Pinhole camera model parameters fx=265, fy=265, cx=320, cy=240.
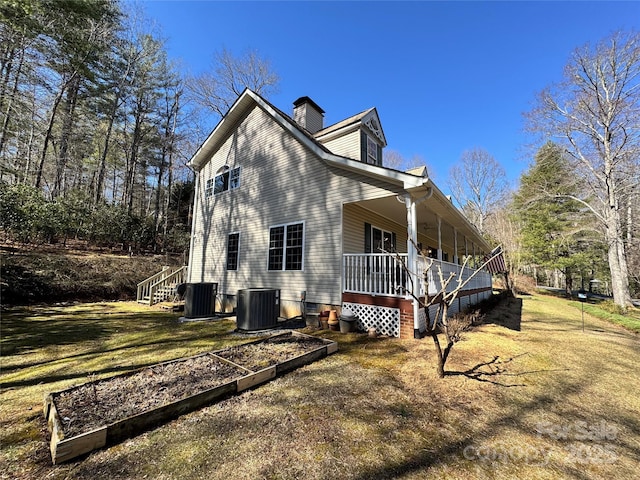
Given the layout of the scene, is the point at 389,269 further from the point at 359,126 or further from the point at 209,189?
the point at 209,189

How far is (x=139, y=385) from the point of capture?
3.70 meters

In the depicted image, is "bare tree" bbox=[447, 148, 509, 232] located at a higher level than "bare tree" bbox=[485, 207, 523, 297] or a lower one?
higher

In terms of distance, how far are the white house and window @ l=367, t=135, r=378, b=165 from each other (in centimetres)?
4

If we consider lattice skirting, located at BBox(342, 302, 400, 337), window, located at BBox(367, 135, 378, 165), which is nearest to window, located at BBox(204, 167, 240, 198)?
window, located at BBox(367, 135, 378, 165)

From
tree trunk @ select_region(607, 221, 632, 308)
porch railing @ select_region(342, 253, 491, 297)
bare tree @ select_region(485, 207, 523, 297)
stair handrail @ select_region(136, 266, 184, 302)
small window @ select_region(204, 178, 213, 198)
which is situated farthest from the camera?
bare tree @ select_region(485, 207, 523, 297)

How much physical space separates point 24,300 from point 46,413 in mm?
11149

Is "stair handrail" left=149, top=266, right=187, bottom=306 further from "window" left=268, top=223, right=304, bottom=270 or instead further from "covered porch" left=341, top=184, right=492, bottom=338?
"covered porch" left=341, top=184, right=492, bottom=338

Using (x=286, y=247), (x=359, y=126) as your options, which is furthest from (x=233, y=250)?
(x=359, y=126)

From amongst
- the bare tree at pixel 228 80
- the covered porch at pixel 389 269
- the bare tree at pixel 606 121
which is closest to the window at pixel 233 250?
the covered porch at pixel 389 269

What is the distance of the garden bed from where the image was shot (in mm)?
2625

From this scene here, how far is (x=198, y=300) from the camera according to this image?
911 centimetres

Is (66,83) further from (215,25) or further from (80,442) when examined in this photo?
(80,442)

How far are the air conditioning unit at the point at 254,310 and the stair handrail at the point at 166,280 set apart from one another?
701 cm

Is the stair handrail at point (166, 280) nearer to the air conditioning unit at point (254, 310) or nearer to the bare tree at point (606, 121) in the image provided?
the air conditioning unit at point (254, 310)
